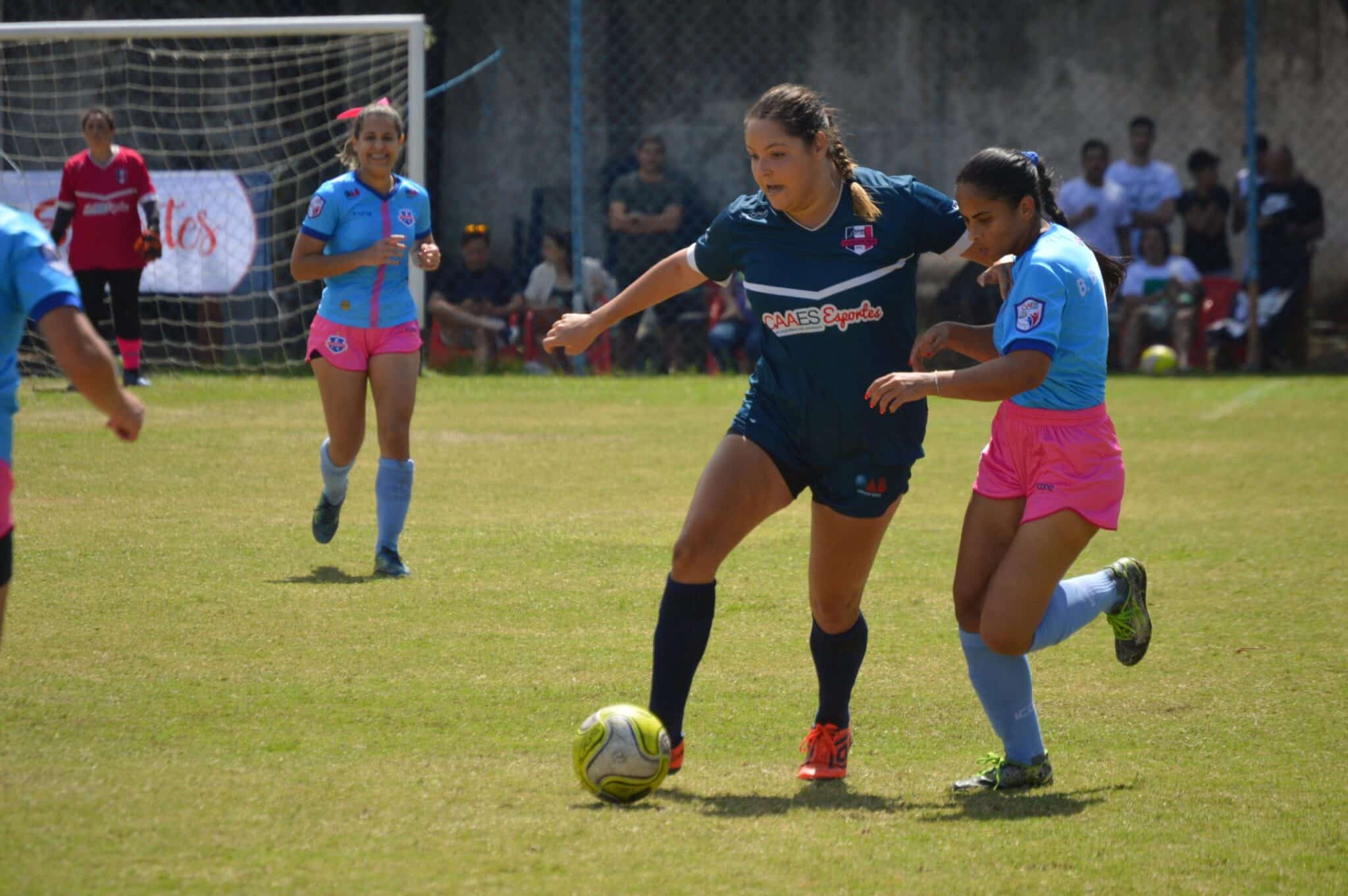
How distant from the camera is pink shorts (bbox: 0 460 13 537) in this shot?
3.81 metres

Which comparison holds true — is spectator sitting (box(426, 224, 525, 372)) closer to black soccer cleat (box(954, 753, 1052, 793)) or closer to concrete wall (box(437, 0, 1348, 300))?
concrete wall (box(437, 0, 1348, 300))

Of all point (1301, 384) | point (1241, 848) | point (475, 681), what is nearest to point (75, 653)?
point (475, 681)

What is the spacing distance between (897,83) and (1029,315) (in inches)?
643

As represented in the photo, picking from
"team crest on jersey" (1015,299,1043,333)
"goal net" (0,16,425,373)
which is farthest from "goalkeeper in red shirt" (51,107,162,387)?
"team crest on jersey" (1015,299,1043,333)

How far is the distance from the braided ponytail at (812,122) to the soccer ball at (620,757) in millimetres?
1627

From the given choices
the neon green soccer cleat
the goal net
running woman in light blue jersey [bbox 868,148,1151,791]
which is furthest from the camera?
the goal net

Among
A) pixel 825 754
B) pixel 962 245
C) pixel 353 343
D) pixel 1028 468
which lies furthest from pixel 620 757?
pixel 353 343

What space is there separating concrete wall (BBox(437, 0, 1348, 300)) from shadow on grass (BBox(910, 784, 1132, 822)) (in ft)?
51.1

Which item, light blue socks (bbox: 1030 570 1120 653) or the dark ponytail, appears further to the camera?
light blue socks (bbox: 1030 570 1120 653)

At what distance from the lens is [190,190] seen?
16.0m

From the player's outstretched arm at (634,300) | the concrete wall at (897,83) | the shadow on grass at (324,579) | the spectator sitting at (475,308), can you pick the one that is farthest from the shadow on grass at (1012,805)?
the concrete wall at (897,83)

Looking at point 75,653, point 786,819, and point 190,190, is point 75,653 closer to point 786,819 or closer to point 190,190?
point 786,819

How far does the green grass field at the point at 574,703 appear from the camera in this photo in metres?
4.04

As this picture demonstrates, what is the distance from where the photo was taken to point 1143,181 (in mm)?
17344
